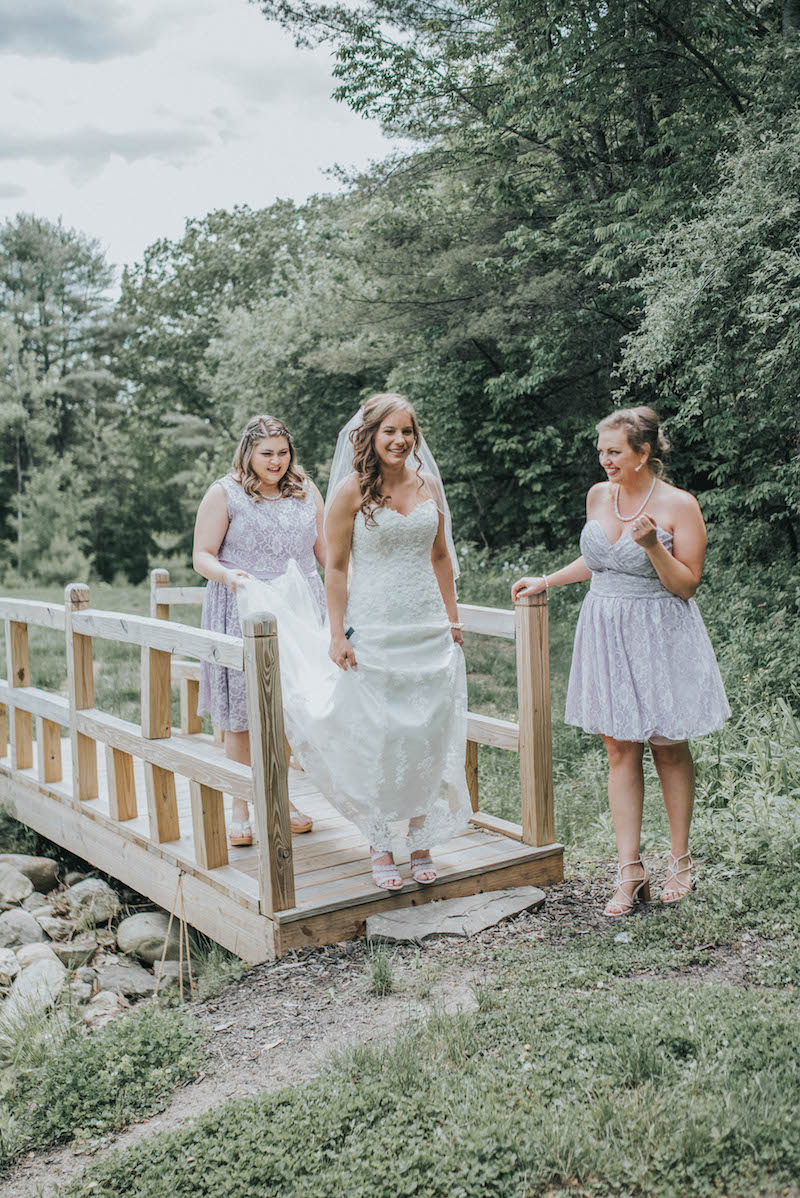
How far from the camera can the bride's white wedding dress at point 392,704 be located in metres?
4.06

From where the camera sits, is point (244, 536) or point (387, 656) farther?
point (244, 536)

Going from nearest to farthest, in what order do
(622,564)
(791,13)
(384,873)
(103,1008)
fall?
(622,564), (384,873), (103,1008), (791,13)

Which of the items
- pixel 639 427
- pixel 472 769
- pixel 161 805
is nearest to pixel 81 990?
pixel 161 805

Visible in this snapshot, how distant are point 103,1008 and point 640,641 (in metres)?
2.85

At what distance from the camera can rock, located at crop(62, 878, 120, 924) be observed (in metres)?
5.57

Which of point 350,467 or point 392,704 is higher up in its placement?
point 350,467

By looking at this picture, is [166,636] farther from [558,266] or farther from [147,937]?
[558,266]

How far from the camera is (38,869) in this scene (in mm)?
6207

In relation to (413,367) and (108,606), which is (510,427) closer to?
(413,367)

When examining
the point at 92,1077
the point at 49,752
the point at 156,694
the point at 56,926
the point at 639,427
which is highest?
the point at 639,427

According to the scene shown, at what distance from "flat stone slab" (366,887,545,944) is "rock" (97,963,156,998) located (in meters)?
1.28

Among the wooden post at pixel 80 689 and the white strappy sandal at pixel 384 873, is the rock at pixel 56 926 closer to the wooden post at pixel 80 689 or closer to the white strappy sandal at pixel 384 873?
the wooden post at pixel 80 689

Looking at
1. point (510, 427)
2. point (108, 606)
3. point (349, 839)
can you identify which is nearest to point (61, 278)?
point (108, 606)


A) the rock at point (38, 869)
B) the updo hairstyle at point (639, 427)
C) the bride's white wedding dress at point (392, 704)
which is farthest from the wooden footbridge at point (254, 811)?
the updo hairstyle at point (639, 427)
